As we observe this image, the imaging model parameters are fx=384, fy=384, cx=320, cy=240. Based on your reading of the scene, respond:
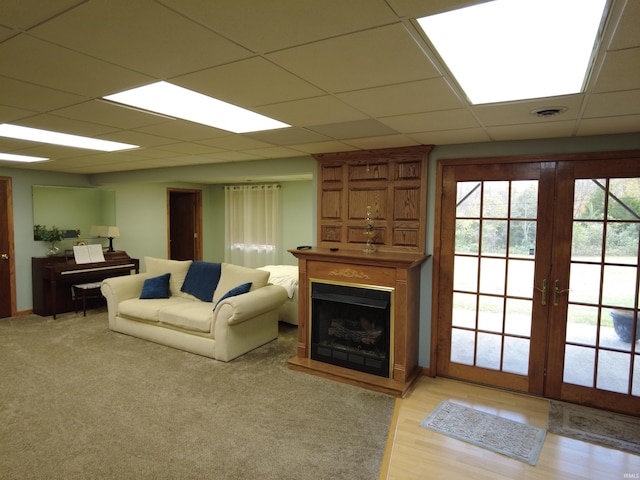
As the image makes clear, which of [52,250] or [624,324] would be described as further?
[52,250]

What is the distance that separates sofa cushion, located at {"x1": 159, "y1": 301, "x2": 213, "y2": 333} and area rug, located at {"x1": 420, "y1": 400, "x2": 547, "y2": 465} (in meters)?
2.36

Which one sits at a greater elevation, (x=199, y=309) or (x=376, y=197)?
(x=376, y=197)

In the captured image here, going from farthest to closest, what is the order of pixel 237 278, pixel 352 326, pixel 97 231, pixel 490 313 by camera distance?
pixel 97 231, pixel 237 278, pixel 352 326, pixel 490 313

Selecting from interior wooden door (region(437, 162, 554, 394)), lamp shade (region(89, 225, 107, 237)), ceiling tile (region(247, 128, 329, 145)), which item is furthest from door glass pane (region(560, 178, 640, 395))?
lamp shade (region(89, 225, 107, 237))

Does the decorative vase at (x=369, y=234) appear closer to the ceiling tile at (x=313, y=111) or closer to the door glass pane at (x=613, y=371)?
the ceiling tile at (x=313, y=111)

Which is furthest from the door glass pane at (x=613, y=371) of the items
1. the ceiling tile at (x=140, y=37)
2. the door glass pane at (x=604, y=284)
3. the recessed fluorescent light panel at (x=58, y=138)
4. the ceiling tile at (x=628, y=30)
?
the recessed fluorescent light panel at (x=58, y=138)

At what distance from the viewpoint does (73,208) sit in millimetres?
6117

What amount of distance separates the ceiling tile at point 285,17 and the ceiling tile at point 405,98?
649mm

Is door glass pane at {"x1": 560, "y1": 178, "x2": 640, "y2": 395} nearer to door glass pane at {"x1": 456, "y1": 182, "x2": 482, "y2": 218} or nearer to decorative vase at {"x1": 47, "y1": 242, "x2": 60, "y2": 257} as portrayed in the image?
door glass pane at {"x1": 456, "y1": 182, "x2": 482, "y2": 218}

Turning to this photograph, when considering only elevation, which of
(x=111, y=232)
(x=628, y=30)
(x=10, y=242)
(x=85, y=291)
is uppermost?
(x=628, y=30)

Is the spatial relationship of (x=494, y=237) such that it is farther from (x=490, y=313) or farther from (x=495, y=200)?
(x=490, y=313)

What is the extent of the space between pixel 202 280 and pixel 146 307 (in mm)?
713

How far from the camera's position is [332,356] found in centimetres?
376

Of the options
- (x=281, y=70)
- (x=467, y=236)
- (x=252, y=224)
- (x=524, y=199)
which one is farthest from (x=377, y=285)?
(x=252, y=224)
